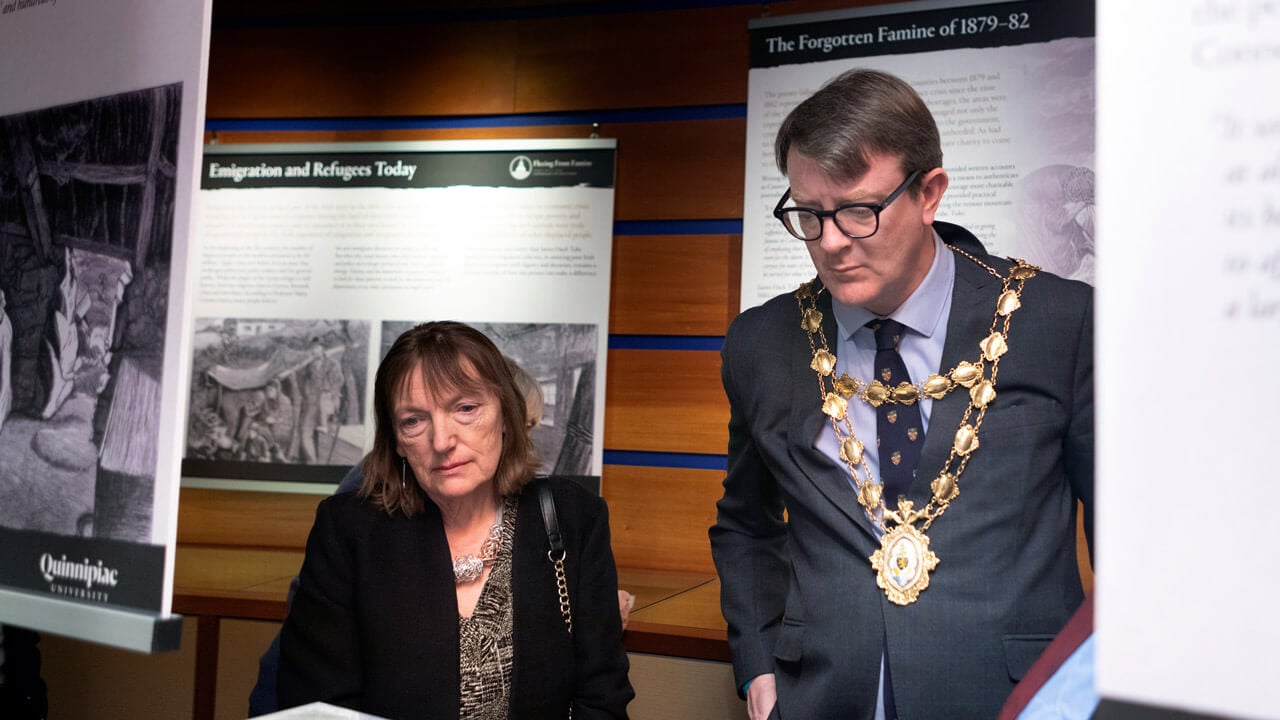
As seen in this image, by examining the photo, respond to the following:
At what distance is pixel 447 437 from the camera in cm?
237

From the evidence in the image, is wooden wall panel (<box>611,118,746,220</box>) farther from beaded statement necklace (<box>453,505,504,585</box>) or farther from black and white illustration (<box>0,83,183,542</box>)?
black and white illustration (<box>0,83,183,542</box>)

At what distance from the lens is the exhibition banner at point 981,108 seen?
3205 mm

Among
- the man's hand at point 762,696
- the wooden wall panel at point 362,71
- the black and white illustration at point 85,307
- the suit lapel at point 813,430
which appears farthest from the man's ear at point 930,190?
the wooden wall panel at point 362,71

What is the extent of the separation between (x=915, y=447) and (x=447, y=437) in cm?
106

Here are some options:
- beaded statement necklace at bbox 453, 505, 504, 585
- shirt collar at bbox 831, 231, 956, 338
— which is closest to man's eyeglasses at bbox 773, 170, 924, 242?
shirt collar at bbox 831, 231, 956, 338

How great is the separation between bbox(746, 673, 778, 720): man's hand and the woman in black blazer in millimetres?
459

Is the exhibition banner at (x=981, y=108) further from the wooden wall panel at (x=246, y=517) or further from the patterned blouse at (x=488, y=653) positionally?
the wooden wall panel at (x=246, y=517)

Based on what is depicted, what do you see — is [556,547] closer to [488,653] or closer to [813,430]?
[488,653]

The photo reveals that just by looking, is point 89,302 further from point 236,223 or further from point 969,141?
point 236,223

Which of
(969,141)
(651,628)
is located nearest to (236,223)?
(651,628)

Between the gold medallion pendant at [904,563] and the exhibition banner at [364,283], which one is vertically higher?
the exhibition banner at [364,283]

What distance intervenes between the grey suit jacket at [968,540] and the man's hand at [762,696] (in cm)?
5

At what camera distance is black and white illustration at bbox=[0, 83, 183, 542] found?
3.99ft

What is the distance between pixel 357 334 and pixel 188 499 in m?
0.98
